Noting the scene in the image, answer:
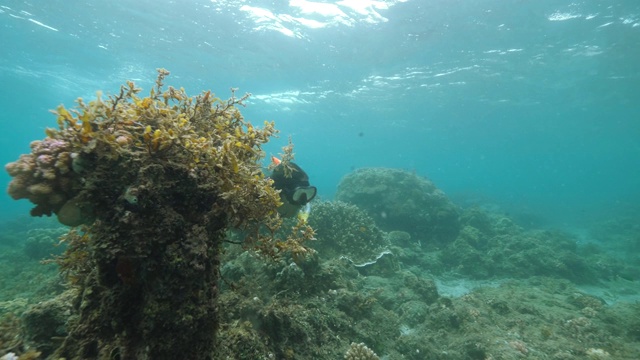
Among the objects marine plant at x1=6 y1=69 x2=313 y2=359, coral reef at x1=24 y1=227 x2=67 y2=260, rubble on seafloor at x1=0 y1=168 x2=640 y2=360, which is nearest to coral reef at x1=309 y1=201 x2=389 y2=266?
rubble on seafloor at x1=0 y1=168 x2=640 y2=360

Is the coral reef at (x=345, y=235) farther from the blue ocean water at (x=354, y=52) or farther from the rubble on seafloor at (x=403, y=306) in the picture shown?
the blue ocean water at (x=354, y=52)

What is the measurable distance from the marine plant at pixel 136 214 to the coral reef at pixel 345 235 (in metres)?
7.43

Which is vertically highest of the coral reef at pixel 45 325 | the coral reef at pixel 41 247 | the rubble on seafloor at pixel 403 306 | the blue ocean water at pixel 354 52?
the blue ocean water at pixel 354 52

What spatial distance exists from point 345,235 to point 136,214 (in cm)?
918

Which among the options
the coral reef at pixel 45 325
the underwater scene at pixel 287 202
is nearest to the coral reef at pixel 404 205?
the underwater scene at pixel 287 202

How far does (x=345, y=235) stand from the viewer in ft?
36.4

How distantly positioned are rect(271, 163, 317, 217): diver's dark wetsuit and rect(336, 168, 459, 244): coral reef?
13.3 m

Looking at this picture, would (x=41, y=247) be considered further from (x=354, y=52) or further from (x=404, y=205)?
(x=354, y=52)

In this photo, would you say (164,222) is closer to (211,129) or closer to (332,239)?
(211,129)

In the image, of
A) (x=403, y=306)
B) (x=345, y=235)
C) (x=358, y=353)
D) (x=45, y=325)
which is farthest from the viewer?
(x=345, y=235)

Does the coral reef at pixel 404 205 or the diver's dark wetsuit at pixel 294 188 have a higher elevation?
the diver's dark wetsuit at pixel 294 188

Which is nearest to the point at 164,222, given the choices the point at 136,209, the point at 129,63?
the point at 136,209

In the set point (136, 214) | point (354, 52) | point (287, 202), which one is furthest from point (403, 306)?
point (354, 52)

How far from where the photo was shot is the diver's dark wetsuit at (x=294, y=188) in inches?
197
